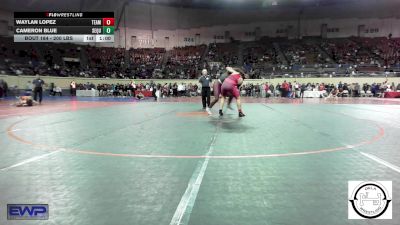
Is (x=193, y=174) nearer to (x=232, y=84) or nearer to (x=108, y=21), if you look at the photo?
(x=232, y=84)

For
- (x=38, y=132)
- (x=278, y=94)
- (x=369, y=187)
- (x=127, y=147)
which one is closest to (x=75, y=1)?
(x=278, y=94)

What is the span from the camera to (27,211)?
2875 mm

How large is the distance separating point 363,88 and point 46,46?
3322 centimetres

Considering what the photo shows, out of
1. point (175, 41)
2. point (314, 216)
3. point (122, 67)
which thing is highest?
point (175, 41)

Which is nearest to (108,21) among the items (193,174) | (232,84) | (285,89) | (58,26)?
(58,26)

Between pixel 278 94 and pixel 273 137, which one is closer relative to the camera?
pixel 273 137

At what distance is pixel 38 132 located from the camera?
24.4 feet

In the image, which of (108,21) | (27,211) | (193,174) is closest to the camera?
(27,211)

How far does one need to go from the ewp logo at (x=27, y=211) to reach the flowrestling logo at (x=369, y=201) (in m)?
2.62

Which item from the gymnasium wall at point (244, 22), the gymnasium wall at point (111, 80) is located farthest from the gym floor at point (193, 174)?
the gymnasium wall at point (244, 22)

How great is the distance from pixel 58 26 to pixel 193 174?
48.6ft

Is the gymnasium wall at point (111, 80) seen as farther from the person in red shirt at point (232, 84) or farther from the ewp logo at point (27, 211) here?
the ewp logo at point (27, 211)

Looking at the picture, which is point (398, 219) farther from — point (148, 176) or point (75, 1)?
point (75, 1)

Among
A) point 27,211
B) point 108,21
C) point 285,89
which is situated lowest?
point 27,211
